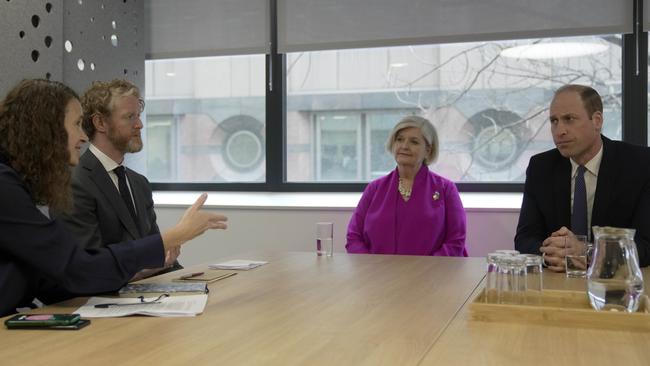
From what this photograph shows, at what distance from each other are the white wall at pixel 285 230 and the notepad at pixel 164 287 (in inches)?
80.2

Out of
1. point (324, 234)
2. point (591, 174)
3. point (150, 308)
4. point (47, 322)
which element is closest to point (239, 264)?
point (324, 234)

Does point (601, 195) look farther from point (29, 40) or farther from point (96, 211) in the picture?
point (29, 40)

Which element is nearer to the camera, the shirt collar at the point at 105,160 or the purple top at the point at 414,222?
the shirt collar at the point at 105,160

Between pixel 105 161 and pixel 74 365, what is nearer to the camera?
pixel 74 365

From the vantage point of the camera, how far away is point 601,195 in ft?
8.66

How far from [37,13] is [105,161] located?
145 centimetres

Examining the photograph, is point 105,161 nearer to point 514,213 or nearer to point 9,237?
point 9,237

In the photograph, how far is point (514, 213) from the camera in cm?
379

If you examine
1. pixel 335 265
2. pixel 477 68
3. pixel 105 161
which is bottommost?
pixel 335 265

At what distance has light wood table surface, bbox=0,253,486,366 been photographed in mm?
1291

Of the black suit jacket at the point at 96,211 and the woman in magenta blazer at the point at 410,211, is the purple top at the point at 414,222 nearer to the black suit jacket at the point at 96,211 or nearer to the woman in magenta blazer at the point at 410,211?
the woman in magenta blazer at the point at 410,211

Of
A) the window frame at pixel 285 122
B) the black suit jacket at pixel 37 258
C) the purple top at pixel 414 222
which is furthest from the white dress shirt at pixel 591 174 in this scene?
the black suit jacket at pixel 37 258

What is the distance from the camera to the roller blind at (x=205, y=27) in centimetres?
454

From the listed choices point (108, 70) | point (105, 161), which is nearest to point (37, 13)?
point (108, 70)
